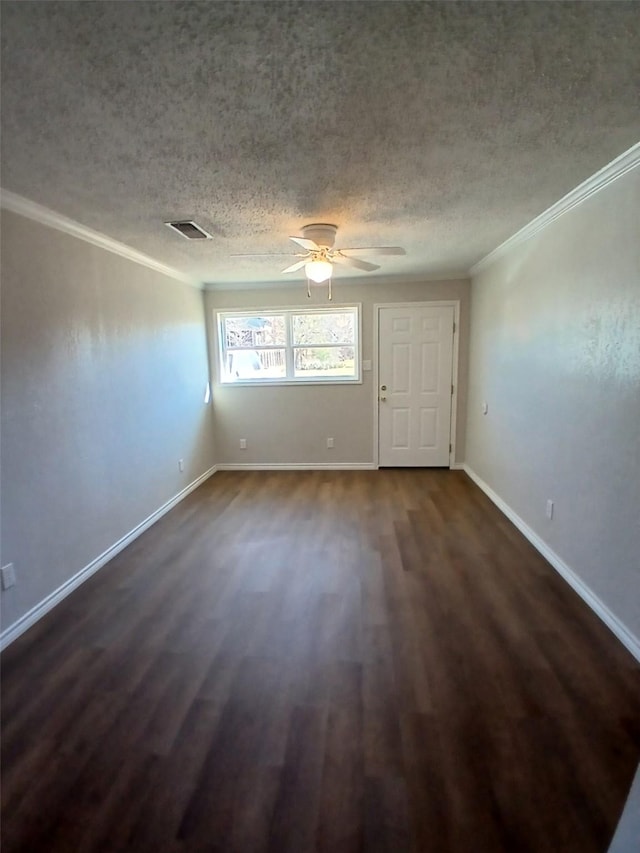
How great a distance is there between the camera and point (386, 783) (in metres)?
1.43

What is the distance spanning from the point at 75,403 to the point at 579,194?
133 inches

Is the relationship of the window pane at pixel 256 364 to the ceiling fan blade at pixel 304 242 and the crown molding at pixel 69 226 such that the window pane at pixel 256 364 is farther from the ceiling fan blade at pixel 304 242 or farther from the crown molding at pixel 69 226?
the ceiling fan blade at pixel 304 242

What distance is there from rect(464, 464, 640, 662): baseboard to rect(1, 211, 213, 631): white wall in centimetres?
324

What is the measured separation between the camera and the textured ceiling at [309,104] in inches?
44.3

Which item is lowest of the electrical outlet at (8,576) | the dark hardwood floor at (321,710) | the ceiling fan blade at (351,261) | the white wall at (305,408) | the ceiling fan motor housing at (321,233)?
the dark hardwood floor at (321,710)

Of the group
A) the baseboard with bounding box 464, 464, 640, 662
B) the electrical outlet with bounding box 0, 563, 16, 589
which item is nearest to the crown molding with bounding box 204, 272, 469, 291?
the baseboard with bounding box 464, 464, 640, 662

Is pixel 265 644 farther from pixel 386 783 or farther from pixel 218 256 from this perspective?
pixel 218 256

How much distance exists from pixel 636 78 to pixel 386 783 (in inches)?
102

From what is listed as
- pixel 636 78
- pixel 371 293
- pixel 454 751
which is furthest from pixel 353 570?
pixel 371 293

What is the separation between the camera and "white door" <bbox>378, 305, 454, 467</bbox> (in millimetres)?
4914

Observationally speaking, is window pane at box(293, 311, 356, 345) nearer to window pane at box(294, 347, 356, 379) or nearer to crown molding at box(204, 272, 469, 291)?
window pane at box(294, 347, 356, 379)

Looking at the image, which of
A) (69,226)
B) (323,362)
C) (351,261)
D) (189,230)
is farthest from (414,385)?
(69,226)

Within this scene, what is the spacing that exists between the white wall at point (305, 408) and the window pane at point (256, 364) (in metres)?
0.18

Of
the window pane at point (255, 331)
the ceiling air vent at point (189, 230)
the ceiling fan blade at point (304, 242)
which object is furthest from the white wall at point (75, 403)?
the ceiling fan blade at point (304, 242)
